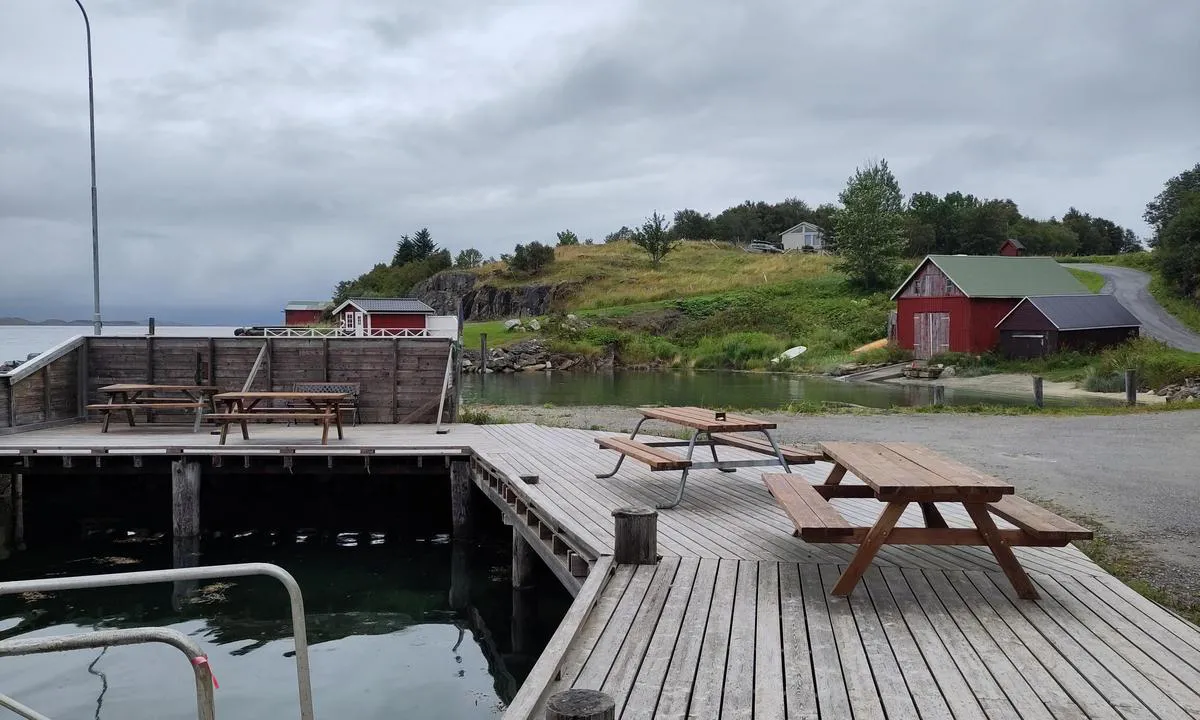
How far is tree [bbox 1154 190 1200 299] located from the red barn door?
43.4 feet

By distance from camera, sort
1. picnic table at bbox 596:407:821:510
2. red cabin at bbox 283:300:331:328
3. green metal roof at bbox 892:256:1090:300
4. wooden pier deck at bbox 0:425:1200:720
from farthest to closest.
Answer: red cabin at bbox 283:300:331:328 → green metal roof at bbox 892:256:1090:300 → picnic table at bbox 596:407:821:510 → wooden pier deck at bbox 0:425:1200:720

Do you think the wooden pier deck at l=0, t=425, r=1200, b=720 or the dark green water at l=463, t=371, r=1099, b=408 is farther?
the dark green water at l=463, t=371, r=1099, b=408

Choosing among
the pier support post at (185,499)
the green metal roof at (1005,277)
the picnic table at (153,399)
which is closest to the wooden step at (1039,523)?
the pier support post at (185,499)

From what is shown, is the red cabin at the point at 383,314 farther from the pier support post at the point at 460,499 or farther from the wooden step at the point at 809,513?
the wooden step at the point at 809,513

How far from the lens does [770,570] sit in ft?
19.9

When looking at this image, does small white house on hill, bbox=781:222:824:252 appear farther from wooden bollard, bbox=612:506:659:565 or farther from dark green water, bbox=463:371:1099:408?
wooden bollard, bbox=612:506:659:565

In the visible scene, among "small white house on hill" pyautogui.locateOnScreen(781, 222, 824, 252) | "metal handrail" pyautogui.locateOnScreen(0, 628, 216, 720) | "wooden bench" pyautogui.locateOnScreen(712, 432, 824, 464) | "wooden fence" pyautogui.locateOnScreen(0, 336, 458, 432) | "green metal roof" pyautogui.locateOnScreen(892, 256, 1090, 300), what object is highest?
"small white house on hill" pyautogui.locateOnScreen(781, 222, 824, 252)

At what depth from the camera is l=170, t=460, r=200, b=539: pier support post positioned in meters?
11.5

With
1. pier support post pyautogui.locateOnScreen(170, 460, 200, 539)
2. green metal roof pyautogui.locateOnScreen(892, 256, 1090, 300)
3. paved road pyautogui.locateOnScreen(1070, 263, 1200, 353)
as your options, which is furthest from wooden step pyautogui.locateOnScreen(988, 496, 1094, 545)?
green metal roof pyautogui.locateOnScreen(892, 256, 1090, 300)

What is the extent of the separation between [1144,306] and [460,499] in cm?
4565

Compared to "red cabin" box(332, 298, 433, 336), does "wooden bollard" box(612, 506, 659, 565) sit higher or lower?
lower

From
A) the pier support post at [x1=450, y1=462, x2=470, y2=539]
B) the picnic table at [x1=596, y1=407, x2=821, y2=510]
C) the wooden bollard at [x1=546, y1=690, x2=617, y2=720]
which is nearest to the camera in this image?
the wooden bollard at [x1=546, y1=690, x2=617, y2=720]

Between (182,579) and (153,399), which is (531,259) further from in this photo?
(182,579)

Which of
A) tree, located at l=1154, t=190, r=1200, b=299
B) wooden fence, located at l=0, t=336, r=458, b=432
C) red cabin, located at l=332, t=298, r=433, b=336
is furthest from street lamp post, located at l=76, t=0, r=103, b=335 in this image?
tree, located at l=1154, t=190, r=1200, b=299
